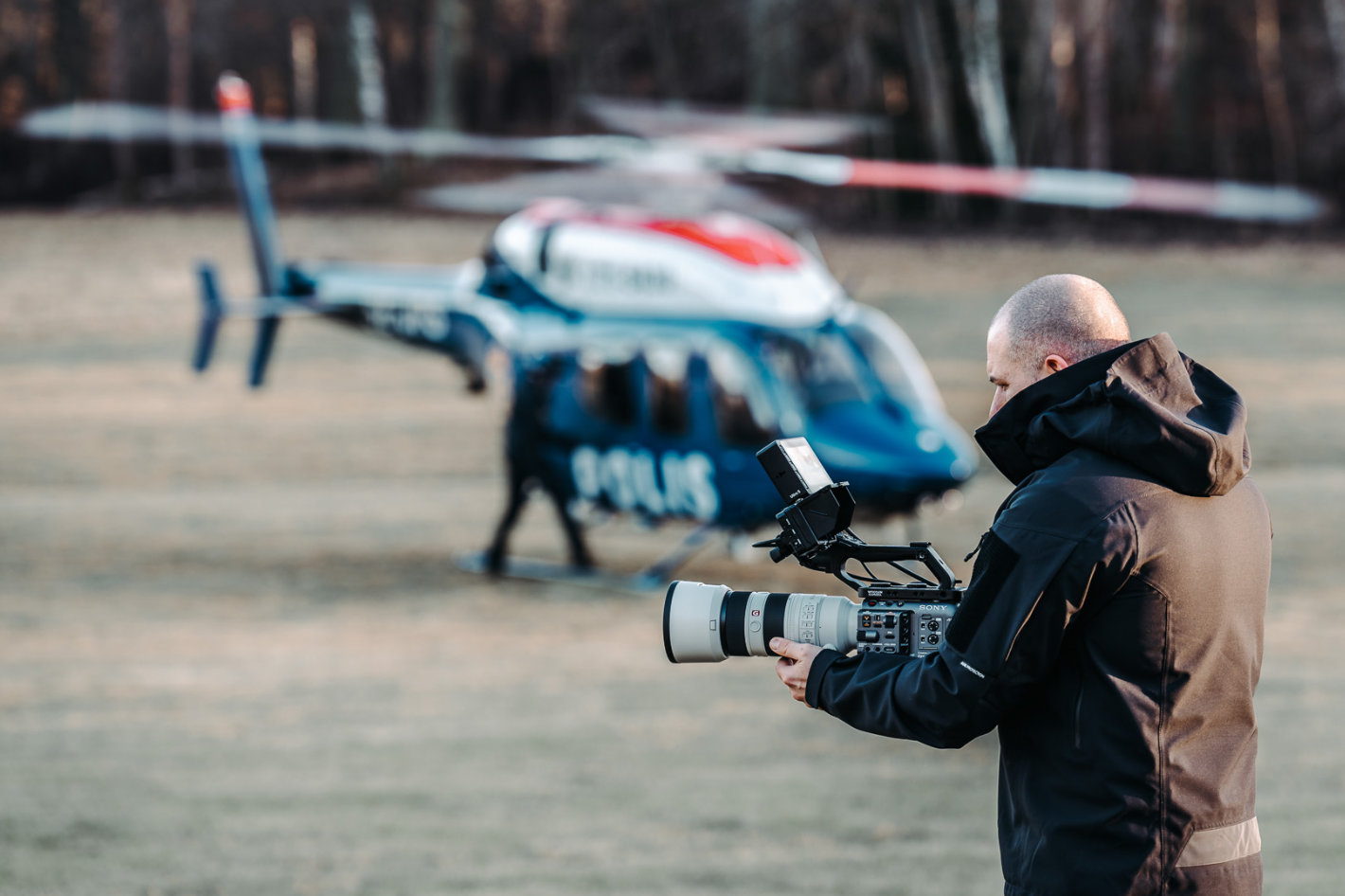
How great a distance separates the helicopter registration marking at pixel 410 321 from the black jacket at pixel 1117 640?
32.9 feet

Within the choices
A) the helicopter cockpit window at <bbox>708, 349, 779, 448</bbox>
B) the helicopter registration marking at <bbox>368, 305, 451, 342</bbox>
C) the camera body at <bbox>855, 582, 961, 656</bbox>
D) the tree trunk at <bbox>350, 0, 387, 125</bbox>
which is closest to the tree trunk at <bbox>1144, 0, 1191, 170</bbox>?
the tree trunk at <bbox>350, 0, 387, 125</bbox>

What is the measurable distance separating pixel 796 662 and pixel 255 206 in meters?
12.6

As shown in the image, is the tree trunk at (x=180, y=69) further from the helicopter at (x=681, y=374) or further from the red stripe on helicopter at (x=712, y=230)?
the helicopter at (x=681, y=374)

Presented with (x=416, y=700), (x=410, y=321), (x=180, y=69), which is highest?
(x=180, y=69)

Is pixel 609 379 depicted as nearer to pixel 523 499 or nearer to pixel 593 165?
pixel 523 499

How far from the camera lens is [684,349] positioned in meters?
10.5

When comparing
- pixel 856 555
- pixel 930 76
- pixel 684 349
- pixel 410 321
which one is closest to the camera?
pixel 856 555

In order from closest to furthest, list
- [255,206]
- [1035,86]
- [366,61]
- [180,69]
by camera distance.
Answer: [255,206], [1035,86], [180,69], [366,61]

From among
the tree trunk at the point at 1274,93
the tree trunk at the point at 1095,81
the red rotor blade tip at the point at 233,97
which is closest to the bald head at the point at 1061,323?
the red rotor blade tip at the point at 233,97

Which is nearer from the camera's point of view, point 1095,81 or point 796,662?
point 796,662

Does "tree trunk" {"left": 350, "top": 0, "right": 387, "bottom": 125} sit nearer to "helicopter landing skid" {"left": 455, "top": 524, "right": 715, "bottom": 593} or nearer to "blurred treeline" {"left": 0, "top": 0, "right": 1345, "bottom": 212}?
"blurred treeline" {"left": 0, "top": 0, "right": 1345, "bottom": 212}

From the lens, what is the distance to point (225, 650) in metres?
8.90

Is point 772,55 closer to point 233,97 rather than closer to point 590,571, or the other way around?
point 233,97

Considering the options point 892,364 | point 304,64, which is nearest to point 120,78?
point 304,64
